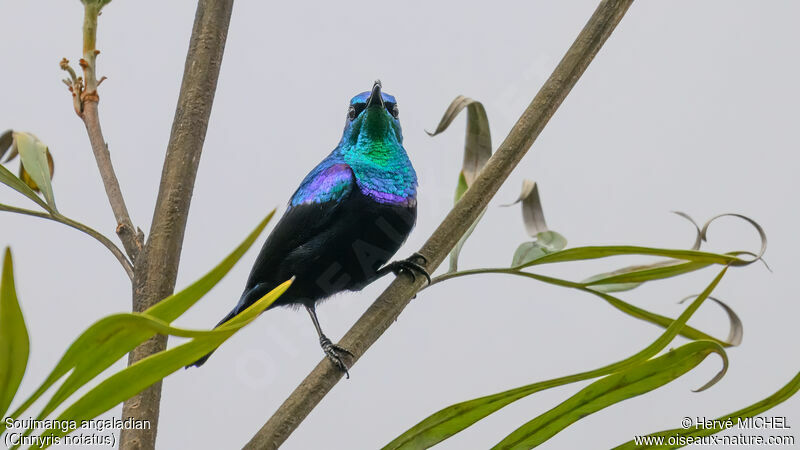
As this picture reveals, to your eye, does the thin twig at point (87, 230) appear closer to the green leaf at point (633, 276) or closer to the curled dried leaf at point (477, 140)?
the curled dried leaf at point (477, 140)

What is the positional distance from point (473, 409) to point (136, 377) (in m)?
0.47

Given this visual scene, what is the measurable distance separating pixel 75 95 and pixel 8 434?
71 centimetres

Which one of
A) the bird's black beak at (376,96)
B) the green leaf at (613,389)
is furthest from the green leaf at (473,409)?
the bird's black beak at (376,96)

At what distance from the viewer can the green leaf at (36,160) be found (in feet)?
4.75

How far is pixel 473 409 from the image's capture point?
1205 millimetres

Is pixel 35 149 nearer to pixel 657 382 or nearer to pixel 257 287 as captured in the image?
pixel 257 287

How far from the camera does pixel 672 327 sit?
1188mm

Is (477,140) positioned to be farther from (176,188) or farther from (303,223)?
(176,188)

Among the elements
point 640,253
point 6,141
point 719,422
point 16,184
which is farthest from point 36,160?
point 719,422

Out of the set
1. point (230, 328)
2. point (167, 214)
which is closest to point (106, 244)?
point (167, 214)

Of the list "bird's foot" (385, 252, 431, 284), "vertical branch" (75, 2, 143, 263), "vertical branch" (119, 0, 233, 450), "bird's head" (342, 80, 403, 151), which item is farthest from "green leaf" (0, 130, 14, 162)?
"bird's foot" (385, 252, 431, 284)

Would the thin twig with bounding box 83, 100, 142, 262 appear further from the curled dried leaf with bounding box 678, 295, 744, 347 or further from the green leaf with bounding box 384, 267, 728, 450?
the curled dried leaf with bounding box 678, 295, 744, 347

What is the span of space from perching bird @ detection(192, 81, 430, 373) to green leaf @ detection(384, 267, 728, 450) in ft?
1.47

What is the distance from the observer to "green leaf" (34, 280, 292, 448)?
91cm
